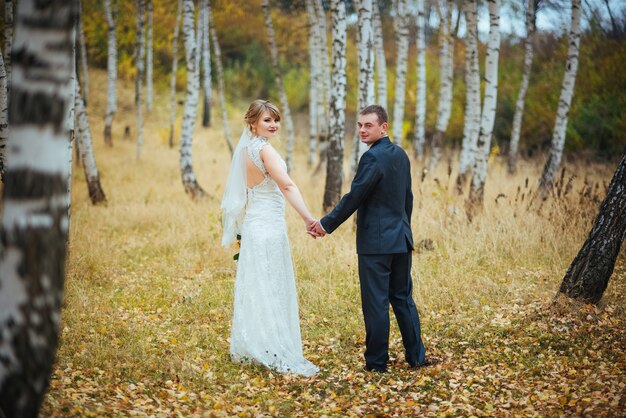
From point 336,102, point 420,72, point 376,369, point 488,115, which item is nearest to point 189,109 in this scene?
point 336,102

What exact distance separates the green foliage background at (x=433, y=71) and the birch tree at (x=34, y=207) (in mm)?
10489

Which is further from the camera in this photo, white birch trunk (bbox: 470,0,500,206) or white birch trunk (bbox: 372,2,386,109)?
white birch trunk (bbox: 372,2,386,109)

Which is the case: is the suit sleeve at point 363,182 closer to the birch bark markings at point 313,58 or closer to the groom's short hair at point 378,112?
the groom's short hair at point 378,112

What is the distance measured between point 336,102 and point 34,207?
687 cm

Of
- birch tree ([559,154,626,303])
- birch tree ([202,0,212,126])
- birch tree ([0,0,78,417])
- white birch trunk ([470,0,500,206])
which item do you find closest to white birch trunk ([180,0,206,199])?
birch tree ([202,0,212,126])

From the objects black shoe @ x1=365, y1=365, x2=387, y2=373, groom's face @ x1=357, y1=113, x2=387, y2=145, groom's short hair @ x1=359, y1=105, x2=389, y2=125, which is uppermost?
groom's short hair @ x1=359, y1=105, x2=389, y2=125

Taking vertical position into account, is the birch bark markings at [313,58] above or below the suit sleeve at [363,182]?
above

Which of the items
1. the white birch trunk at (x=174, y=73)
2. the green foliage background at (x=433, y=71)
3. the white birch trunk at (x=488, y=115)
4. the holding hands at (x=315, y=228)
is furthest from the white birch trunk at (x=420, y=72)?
the holding hands at (x=315, y=228)

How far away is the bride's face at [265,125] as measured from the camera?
15.8 feet

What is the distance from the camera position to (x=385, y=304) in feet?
15.1

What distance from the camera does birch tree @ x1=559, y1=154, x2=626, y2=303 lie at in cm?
530

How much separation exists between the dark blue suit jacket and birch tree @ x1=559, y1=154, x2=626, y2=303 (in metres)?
2.21

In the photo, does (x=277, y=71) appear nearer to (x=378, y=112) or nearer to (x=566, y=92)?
(x=566, y=92)

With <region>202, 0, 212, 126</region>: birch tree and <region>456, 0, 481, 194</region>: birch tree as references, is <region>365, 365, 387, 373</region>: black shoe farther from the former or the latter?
<region>202, 0, 212, 126</region>: birch tree
